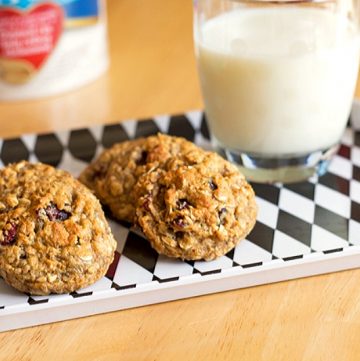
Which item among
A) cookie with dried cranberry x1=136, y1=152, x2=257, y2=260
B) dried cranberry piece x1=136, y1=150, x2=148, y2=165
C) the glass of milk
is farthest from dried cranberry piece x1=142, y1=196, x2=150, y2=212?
the glass of milk

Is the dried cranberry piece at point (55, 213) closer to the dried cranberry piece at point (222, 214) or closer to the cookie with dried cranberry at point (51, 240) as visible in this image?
the cookie with dried cranberry at point (51, 240)

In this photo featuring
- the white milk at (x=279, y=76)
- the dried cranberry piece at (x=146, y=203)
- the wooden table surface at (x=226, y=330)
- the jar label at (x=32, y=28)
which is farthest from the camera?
the jar label at (x=32, y=28)

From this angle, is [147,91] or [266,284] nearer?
[266,284]

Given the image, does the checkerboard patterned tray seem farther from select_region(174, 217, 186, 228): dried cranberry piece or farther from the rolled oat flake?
the rolled oat flake

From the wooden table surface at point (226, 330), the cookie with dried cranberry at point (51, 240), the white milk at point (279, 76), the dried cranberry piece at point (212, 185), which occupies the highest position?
the white milk at point (279, 76)

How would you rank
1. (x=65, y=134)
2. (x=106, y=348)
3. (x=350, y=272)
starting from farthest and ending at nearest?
(x=65, y=134), (x=350, y=272), (x=106, y=348)

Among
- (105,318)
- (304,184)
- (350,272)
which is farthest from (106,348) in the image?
(304,184)

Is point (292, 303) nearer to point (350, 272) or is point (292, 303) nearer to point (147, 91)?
point (350, 272)

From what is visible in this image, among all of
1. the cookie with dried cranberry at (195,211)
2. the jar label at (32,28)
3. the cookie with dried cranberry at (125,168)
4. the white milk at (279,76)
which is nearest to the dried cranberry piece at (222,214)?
the cookie with dried cranberry at (195,211)
